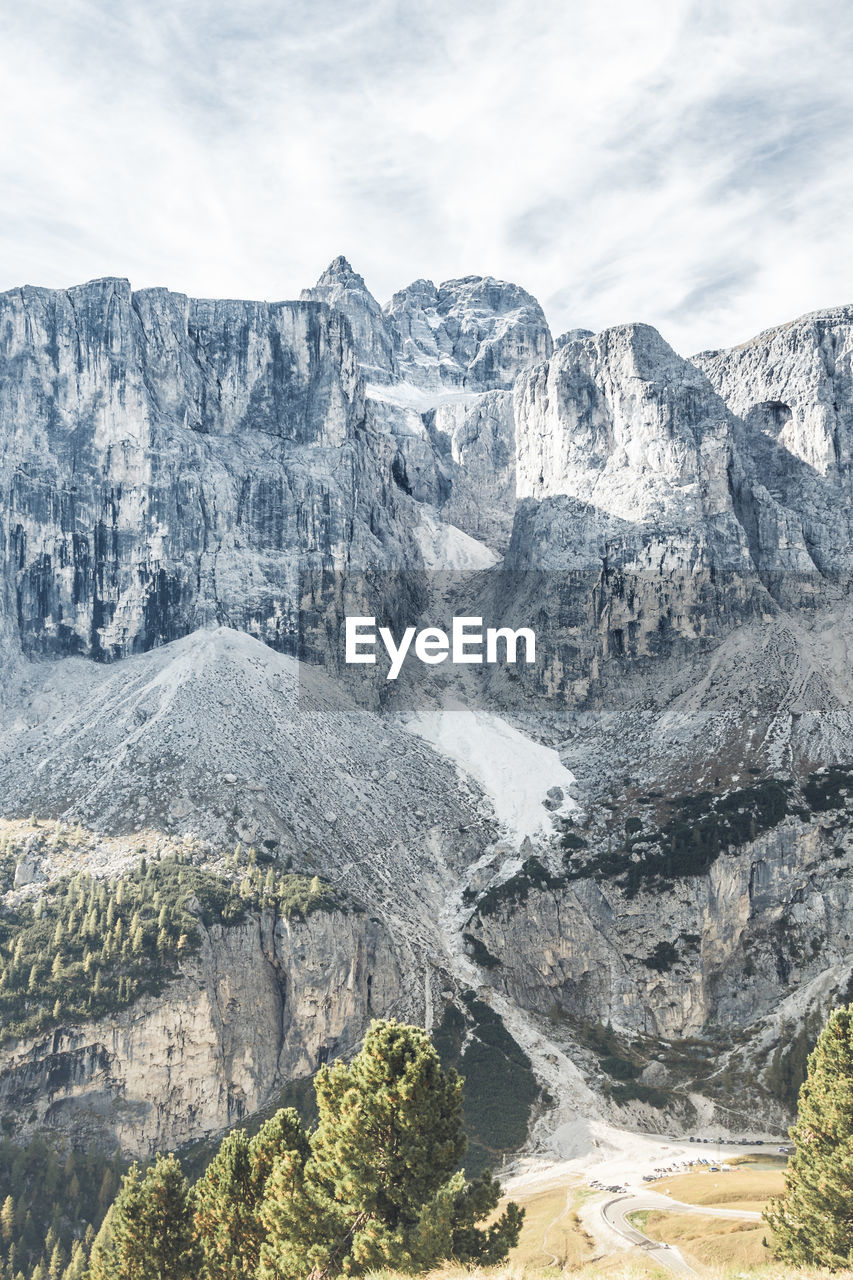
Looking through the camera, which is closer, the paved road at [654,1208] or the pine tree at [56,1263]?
the paved road at [654,1208]

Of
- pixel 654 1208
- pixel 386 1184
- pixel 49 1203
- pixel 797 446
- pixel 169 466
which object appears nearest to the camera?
pixel 386 1184

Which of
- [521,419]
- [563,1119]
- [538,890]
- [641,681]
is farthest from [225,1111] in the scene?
[521,419]

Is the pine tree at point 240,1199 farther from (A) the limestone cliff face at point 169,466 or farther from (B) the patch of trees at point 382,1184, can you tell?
(A) the limestone cliff face at point 169,466

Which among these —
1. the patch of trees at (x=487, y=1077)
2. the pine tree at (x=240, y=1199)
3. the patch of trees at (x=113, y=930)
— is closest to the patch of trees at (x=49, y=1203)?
the patch of trees at (x=113, y=930)

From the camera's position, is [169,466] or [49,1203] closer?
[49,1203]

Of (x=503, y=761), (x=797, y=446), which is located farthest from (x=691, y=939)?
(x=797, y=446)

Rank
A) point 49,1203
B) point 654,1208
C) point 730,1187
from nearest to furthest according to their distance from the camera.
→ point 654,1208 → point 730,1187 → point 49,1203

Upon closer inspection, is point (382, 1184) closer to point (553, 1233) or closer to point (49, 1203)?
point (553, 1233)
